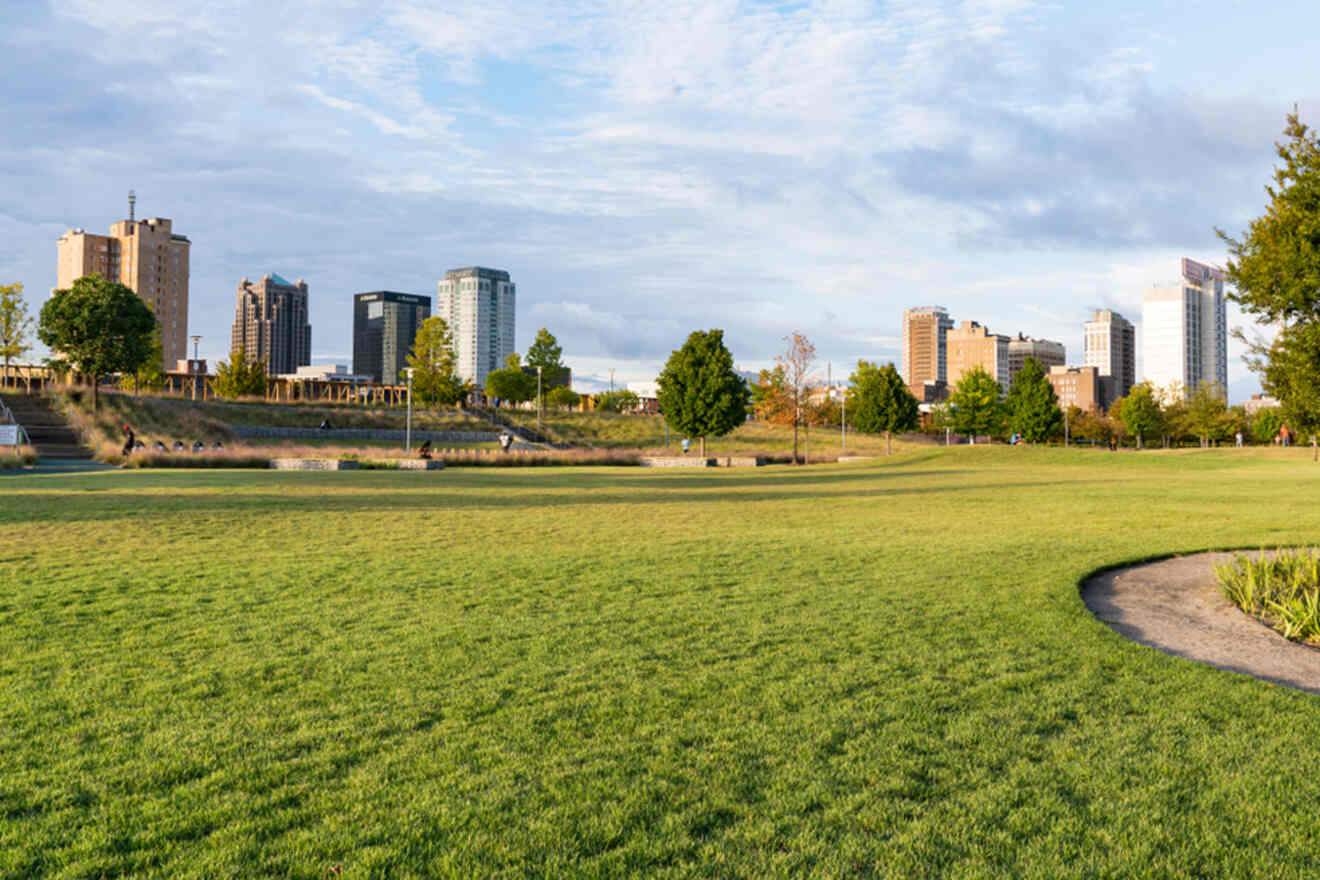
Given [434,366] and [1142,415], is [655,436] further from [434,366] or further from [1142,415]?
[1142,415]

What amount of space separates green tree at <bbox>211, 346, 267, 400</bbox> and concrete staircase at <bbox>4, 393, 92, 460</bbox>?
97.7 feet

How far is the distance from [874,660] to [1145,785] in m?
2.15

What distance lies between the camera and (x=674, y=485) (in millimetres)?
26016

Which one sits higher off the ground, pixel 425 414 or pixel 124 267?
pixel 124 267

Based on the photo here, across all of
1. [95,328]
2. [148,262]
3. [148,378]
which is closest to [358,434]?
[95,328]

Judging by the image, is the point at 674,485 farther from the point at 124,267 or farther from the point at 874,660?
the point at 124,267

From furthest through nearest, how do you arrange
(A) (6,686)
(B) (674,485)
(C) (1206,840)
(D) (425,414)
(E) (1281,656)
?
(D) (425,414) → (B) (674,485) → (E) (1281,656) → (A) (6,686) → (C) (1206,840)

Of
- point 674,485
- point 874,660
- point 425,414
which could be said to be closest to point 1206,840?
point 874,660

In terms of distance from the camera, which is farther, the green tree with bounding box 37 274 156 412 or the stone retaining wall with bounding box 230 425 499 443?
the stone retaining wall with bounding box 230 425 499 443

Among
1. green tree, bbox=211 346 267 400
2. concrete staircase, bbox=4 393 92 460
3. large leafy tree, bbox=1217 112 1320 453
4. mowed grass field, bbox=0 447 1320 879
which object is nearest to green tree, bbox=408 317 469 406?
green tree, bbox=211 346 267 400

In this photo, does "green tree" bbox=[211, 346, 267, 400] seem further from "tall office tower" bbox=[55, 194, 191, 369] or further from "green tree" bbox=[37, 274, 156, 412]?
"tall office tower" bbox=[55, 194, 191, 369]

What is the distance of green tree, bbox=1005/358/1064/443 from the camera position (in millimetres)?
67500

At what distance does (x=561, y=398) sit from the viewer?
350ft

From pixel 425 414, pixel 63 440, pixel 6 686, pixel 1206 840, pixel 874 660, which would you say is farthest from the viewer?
pixel 425 414
